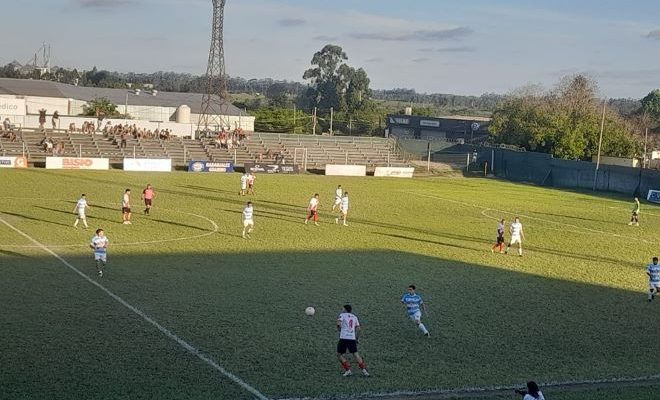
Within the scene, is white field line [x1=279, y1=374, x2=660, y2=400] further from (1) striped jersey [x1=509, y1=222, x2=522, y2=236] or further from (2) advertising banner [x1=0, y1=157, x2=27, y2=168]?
(2) advertising banner [x1=0, y1=157, x2=27, y2=168]

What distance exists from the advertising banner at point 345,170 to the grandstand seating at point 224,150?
2802mm

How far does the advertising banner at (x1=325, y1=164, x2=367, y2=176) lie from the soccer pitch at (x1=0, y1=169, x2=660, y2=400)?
92.8 feet

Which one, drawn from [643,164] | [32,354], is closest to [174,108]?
[643,164]

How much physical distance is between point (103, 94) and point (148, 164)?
142 ft

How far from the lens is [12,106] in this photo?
79688mm

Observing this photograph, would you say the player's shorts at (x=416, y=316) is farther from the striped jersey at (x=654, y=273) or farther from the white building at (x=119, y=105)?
the white building at (x=119, y=105)

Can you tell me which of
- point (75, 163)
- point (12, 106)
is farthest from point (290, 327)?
point (12, 106)

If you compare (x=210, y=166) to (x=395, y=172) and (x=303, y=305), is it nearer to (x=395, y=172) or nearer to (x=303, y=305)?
(x=395, y=172)

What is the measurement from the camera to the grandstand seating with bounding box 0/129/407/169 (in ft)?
216

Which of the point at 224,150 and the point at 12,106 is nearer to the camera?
the point at 224,150

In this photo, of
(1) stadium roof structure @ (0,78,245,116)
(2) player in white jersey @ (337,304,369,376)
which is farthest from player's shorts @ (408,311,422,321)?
(1) stadium roof structure @ (0,78,245,116)

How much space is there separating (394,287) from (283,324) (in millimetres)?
6063

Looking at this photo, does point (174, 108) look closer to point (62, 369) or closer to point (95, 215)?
point (95, 215)

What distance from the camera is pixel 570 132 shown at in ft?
265
